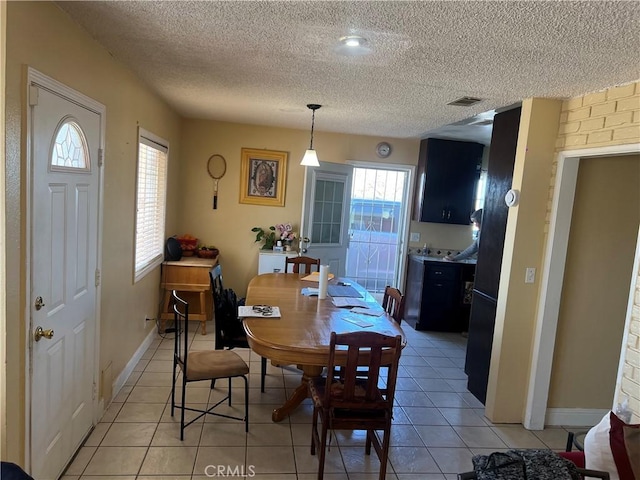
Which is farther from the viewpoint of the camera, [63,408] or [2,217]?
[63,408]

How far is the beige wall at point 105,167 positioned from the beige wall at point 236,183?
0.66m

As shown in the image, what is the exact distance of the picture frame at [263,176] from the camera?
201 inches

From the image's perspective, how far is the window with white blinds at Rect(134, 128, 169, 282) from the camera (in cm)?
351

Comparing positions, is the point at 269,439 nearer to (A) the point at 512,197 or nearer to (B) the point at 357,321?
(B) the point at 357,321

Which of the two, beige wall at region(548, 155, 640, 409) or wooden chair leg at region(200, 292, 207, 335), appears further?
wooden chair leg at region(200, 292, 207, 335)

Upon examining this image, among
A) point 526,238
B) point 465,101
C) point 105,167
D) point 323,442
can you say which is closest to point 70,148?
point 105,167

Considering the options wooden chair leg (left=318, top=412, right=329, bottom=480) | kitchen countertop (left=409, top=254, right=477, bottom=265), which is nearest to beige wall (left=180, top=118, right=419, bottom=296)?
kitchen countertop (left=409, top=254, right=477, bottom=265)

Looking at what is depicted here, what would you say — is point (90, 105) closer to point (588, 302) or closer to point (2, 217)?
point (2, 217)

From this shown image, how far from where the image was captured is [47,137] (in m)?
1.82

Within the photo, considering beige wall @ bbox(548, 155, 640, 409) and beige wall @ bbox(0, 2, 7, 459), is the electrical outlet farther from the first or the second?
beige wall @ bbox(0, 2, 7, 459)

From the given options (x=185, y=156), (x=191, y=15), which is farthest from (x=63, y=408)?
(x=185, y=156)

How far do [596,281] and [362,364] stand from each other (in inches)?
79.4

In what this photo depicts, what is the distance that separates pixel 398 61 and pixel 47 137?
182 centimetres

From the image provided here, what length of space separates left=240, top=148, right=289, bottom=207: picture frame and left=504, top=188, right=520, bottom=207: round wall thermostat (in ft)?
9.39
